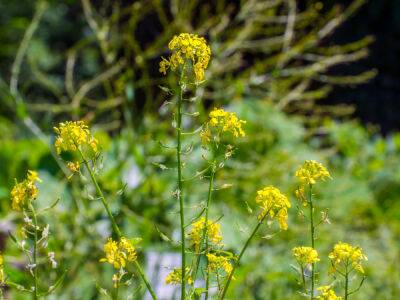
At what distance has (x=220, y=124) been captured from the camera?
1013mm

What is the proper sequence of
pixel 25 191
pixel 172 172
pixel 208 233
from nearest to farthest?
pixel 25 191 < pixel 208 233 < pixel 172 172

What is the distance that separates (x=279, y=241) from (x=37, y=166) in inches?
45.7

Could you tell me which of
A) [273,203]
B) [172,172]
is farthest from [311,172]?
[172,172]

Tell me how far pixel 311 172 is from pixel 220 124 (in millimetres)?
146

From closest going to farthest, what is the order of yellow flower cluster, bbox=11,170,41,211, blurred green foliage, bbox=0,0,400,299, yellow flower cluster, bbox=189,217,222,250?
yellow flower cluster, bbox=11,170,41,211 < yellow flower cluster, bbox=189,217,222,250 < blurred green foliage, bbox=0,0,400,299

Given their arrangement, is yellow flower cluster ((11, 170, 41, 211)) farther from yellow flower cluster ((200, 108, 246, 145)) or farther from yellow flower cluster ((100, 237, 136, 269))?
yellow flower cluster ((200, 108, 246, 145))

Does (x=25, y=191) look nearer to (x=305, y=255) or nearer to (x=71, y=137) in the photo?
(x=71, y=137)

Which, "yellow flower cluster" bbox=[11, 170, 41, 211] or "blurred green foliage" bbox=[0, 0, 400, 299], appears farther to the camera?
"blurred green foliage" bbox=[0, 0, 400, 299]

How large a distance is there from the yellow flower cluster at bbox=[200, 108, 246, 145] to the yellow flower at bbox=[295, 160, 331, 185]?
10 centimetres

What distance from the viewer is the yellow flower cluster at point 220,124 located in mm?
998

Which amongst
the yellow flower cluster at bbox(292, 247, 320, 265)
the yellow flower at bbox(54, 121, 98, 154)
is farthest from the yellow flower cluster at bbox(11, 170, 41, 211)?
the yellow flower cluster at bbox(292, 247, 320, 265)

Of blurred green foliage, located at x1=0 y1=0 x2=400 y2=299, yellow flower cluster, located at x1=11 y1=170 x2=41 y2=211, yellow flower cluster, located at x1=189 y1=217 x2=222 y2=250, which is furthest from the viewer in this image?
blurred green foliage, located at x1=0 y1=0 x2=400 y2=299

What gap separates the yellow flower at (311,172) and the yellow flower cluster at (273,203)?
0.18ft

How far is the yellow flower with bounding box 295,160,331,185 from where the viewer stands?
1.04 metres
